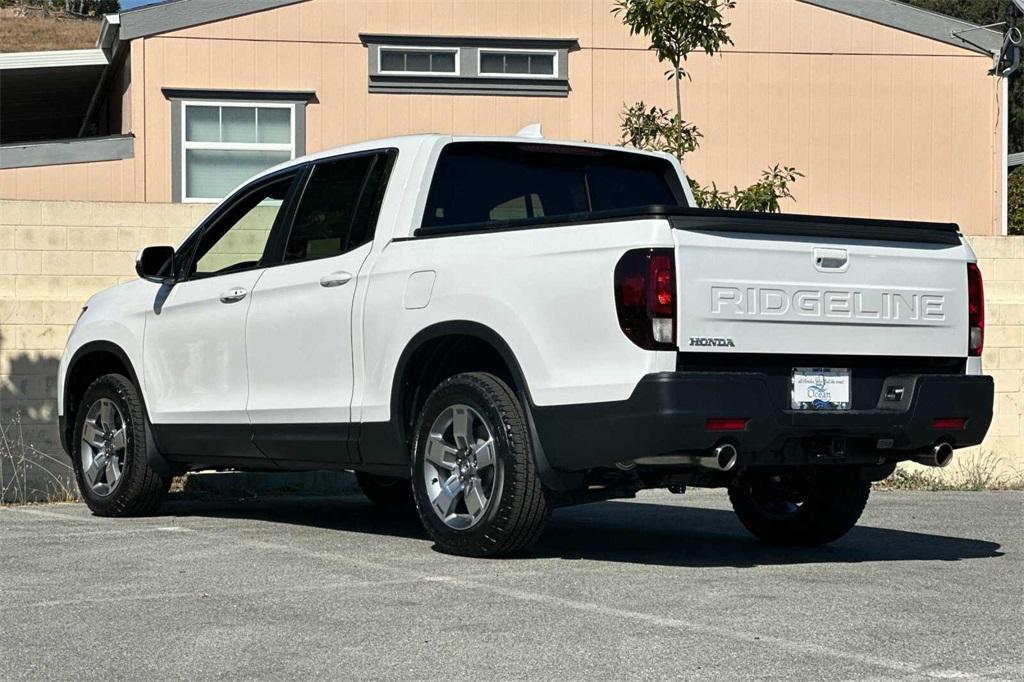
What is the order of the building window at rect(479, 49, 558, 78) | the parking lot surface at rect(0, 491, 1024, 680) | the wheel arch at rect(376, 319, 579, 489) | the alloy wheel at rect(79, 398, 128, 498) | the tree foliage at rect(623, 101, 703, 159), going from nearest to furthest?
the parking lot surface at rect(0, 491, 1024, 680) < the wheel arch at rect(376, 319, 579, 489) < the alloy wheel at rect(79, 398, 128, 498) < the tree foliage at rect(623, 101, 703, 159) < the building window at rect(479, 49, 558, 78)

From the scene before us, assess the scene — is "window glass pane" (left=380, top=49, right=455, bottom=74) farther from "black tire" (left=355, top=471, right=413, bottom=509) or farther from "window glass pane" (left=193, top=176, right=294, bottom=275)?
"window glass pane" (left=193, top=176, right=294, bottom=275)

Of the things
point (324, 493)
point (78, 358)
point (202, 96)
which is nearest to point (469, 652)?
point (78, 358)

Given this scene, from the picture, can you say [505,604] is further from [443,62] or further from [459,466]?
[443,62]

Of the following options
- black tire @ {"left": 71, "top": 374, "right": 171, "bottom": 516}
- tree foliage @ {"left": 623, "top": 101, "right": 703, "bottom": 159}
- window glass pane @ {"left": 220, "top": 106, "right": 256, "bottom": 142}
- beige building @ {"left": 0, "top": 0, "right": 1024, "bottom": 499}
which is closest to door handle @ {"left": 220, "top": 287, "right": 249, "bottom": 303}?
black tire @ {"left": 71, "top": 374, "right": 171, "bottom": 516}

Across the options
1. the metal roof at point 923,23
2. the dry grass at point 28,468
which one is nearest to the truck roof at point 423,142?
the dry grass at point 28,468

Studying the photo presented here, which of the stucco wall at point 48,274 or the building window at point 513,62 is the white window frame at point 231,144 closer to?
the building window at point 513,62

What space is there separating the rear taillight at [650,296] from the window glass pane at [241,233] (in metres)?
3.05

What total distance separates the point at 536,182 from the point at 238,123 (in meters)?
12.9

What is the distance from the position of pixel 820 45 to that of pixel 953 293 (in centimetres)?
1529

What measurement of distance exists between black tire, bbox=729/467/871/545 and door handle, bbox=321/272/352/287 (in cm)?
222

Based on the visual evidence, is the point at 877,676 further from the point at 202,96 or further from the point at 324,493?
the point at 202,96

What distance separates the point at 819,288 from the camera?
7340mm

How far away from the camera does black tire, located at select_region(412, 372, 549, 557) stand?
7383 mm

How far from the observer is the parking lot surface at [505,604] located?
17.3ft
